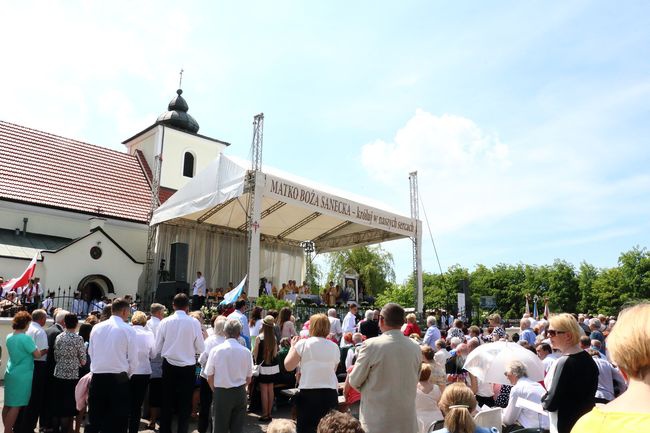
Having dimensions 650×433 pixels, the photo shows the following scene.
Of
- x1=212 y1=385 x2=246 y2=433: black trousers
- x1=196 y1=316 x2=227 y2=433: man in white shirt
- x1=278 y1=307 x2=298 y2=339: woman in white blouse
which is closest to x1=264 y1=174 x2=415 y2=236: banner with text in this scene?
x1=278 y1=307 x2=298 y2=339: woman in white blouse

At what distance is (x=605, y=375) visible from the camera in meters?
5.30

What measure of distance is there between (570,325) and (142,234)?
20.3 metres

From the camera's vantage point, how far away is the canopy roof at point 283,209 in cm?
1400

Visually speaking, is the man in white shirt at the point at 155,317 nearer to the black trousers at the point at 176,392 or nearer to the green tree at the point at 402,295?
the black trousers at the point at 176,392

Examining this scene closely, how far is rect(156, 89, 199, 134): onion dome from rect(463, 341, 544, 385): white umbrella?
25887mm

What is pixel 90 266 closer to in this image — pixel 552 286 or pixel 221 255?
pixel 221 255

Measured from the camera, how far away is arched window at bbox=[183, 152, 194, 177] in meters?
27.9

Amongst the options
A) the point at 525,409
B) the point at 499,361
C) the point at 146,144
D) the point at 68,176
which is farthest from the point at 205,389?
the point at 146,144

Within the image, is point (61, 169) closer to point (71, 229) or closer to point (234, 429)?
point (71, 229)

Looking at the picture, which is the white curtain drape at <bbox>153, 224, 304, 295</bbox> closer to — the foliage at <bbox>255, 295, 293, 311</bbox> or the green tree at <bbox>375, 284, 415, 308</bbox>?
the foliage at <bbox>255, 295, 293, 311</bbox>

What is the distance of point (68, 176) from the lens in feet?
70.6

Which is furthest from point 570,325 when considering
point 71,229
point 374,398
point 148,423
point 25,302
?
point 71,229

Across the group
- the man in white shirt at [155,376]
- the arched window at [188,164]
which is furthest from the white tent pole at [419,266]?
the arched window at [188,164]

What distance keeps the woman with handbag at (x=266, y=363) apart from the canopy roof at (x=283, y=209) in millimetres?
5872
